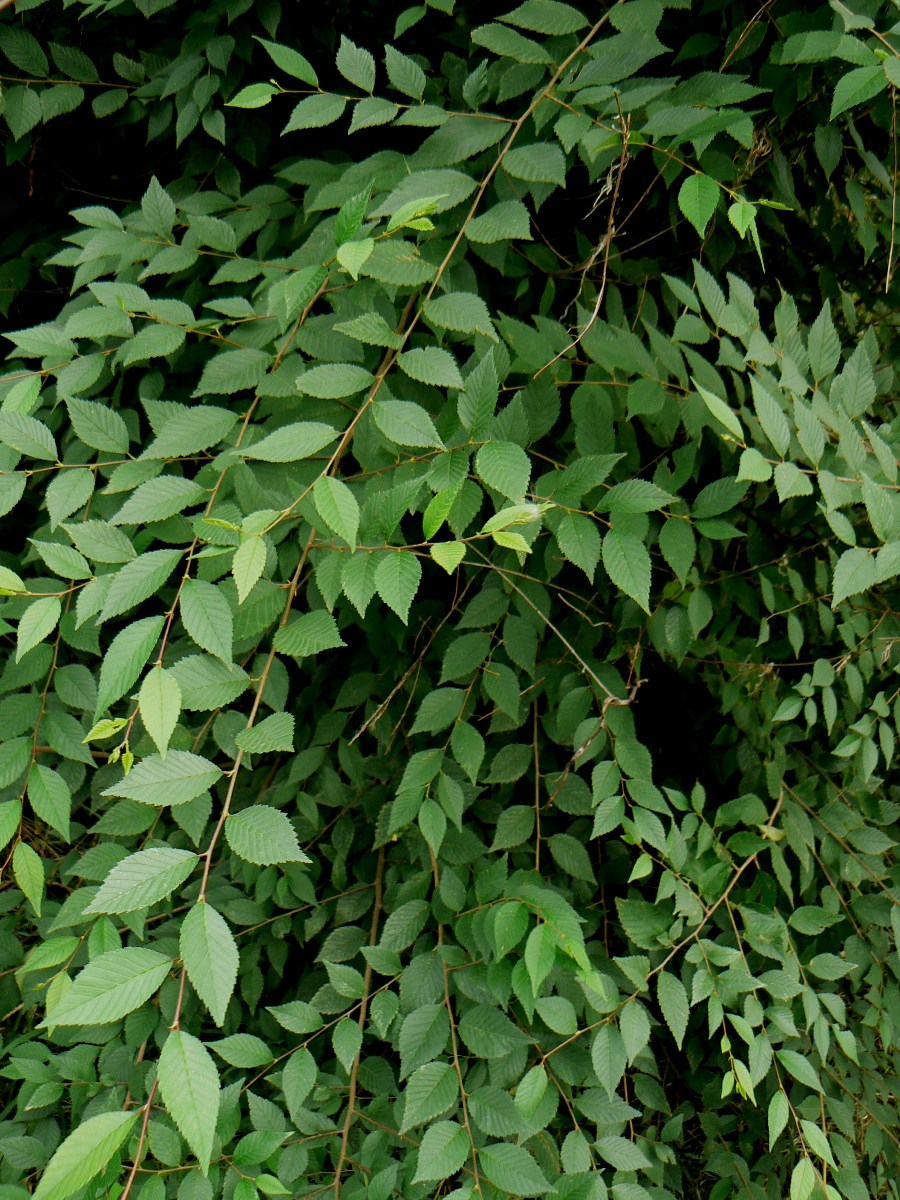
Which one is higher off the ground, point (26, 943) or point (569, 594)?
point (569, 594)

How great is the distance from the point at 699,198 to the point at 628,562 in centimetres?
42

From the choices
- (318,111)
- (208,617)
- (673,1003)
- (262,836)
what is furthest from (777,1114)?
(318,111)

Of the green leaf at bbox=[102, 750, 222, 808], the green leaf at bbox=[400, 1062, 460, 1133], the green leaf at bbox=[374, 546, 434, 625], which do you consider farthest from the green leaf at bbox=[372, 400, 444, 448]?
the green leaf at bbox=[400, 1062, 460, 1133]

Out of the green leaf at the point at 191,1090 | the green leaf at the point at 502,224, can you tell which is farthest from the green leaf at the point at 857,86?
the green leaf at the point at 191,1090

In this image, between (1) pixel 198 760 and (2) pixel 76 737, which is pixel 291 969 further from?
(1) pixel 198 760

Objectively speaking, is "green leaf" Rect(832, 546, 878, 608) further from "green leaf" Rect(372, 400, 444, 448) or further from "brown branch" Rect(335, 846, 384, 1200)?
"brown branch" Rect(335, 846, 384, 1200)

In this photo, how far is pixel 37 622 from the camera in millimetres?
965

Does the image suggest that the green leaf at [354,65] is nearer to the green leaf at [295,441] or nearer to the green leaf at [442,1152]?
the green leaf at [295,441]

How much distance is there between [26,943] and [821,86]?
2.28 meters

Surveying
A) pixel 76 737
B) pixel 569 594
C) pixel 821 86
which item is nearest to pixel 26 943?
pixel 76 737

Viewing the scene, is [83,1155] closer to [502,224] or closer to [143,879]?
[143,879]

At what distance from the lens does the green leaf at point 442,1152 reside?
99 cm

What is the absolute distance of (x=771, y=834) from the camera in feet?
4.68

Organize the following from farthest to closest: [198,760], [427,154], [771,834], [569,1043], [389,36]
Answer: [389,36], [771,834], [569,1043], [427,154], [198,760]
